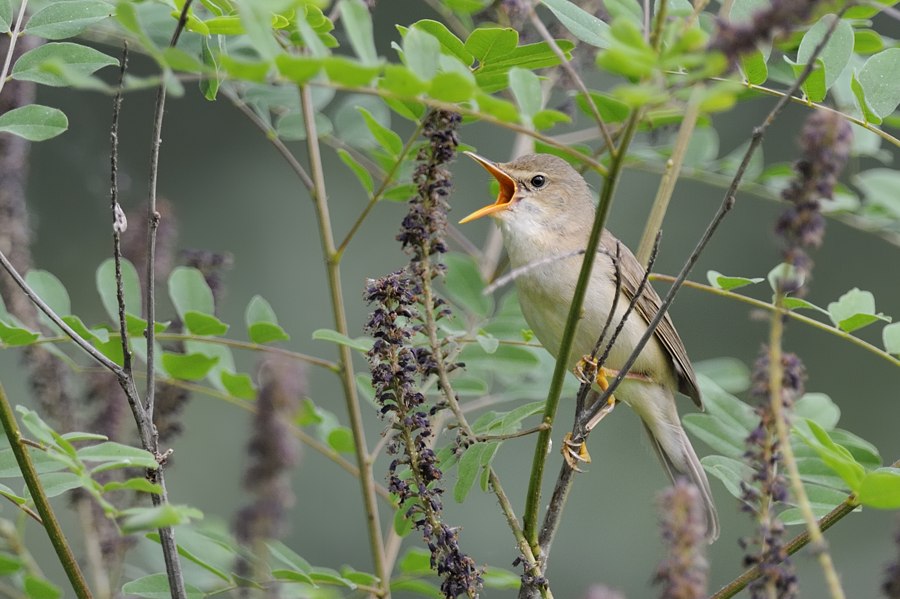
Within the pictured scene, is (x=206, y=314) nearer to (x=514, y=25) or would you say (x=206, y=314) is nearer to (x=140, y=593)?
(x=140, y=593)

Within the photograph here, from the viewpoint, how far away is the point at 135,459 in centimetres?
166

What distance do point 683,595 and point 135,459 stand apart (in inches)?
34.4

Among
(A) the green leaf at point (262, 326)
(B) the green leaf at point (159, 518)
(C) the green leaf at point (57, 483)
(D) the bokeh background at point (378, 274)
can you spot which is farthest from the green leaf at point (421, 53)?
(D) the bokeh background at point (378, 274)

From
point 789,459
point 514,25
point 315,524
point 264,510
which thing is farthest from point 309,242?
point 789,459

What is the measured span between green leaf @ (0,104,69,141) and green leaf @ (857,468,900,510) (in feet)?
5.06

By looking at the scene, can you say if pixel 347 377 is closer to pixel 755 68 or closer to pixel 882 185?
pixel 755 68

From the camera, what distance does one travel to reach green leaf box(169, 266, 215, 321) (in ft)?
9.02

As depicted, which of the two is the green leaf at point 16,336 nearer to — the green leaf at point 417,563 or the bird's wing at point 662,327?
the green leaf at point 417,563

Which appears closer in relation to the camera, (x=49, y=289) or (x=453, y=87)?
(x=453, y=87)

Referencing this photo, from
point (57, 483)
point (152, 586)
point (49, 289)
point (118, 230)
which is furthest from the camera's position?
point (49, 289)

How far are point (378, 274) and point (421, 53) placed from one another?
457 centimetres

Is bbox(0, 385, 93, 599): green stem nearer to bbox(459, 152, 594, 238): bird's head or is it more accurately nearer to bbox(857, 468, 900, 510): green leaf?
bbox(857, 468, 900, 510): green leaf

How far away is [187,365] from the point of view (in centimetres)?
248

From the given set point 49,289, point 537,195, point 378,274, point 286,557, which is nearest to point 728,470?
point 286,557
